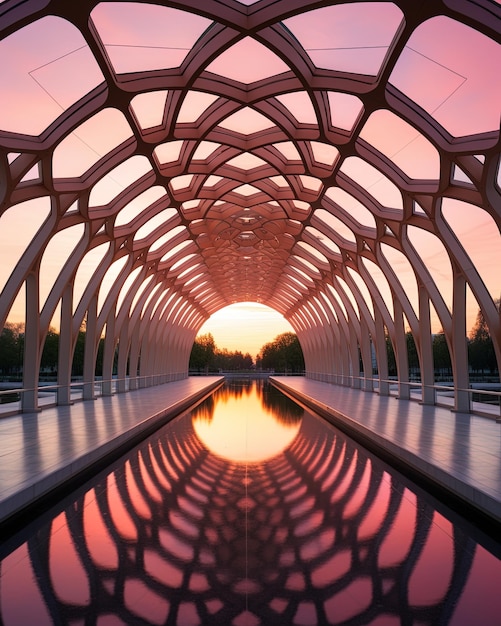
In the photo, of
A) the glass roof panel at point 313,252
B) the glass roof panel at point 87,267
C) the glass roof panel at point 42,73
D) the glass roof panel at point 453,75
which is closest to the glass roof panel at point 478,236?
the glass roof panel at point 453,75

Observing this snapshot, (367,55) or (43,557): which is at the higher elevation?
(367,55)

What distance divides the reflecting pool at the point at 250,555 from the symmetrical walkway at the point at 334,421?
380 millimetres

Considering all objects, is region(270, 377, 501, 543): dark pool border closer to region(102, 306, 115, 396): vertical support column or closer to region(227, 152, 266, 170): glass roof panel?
region(227, 152, 266, 170): glass roof panel

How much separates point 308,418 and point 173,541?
12.9 meters

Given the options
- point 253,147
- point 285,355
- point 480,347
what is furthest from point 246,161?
point 285,355

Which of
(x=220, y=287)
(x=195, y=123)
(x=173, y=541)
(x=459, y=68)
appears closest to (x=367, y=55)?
(x=459, y=68)

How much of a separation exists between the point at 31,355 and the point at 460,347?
12.2 m

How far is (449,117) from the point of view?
35.9ft

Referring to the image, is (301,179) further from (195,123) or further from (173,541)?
(173,541)

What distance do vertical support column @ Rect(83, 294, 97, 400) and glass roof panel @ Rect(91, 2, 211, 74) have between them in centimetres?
1103

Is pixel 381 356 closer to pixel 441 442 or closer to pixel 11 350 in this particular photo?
pixel 441 442

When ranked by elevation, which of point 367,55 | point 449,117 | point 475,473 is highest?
point 367,55

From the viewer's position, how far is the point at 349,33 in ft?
31.9

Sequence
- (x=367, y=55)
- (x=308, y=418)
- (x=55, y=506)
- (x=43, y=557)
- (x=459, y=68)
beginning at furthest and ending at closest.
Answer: (x=308, y=418)
(x=367, y=55)
(x=459, y=68)
(x=55, y=506)
(x=43, y=557)
